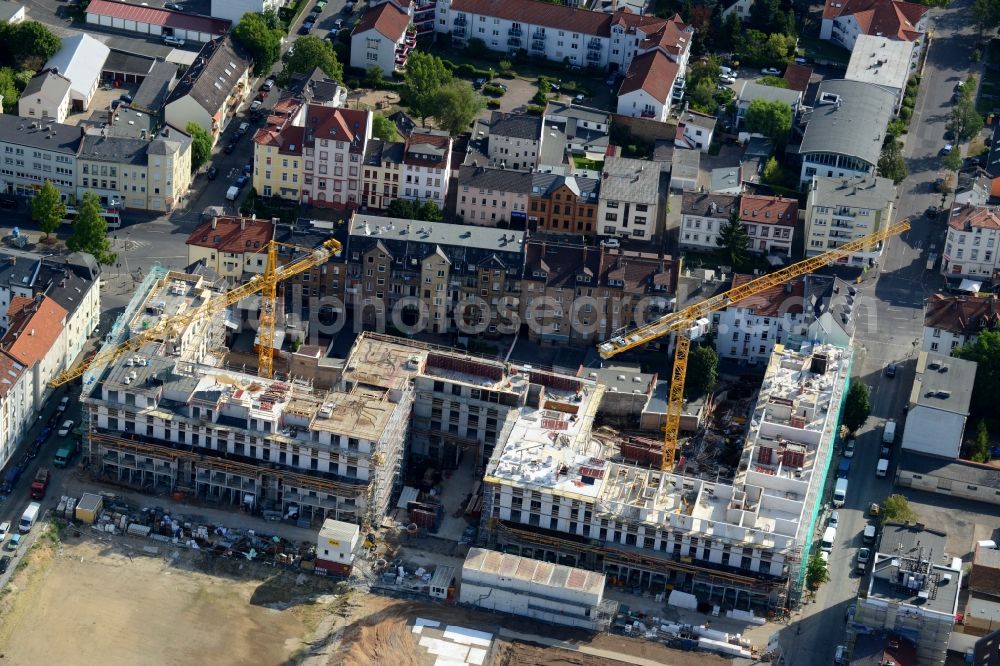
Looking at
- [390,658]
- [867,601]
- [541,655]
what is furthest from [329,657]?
[867,601]

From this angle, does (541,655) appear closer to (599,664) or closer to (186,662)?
(599,664)

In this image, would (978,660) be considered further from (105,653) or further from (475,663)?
(105,653)

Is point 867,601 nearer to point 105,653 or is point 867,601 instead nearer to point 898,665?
point 898,665

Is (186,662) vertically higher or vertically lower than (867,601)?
lower

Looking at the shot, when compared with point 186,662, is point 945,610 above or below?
above

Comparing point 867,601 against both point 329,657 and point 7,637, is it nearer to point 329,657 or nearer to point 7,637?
point 329,657

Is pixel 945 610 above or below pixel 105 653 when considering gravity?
above

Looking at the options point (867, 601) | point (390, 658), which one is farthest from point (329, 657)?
point (867, 601)
